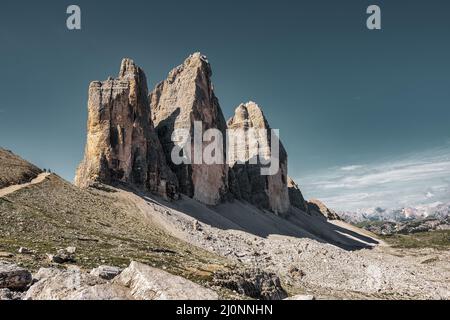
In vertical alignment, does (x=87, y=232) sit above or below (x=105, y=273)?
above

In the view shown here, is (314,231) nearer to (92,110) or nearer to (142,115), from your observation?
(142,115)

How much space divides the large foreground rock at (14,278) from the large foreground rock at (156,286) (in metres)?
5.05

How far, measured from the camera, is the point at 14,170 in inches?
2406

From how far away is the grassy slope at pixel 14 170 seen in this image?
56.9m

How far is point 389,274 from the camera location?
54375 mm

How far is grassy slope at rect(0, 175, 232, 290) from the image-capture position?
28.0 metres

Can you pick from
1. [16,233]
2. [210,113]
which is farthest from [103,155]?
[210,113]

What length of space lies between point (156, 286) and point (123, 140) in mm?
74329

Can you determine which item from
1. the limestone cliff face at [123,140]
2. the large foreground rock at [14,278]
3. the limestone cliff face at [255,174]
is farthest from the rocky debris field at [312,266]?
the limestone cliff face at [255,174]

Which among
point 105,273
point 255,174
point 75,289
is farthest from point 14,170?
point 255,174

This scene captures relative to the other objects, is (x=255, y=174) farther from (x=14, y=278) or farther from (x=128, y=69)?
(x=14, y=278)

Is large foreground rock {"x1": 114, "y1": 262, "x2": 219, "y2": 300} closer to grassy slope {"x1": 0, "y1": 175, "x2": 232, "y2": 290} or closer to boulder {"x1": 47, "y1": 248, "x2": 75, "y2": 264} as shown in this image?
grassy slope {"x1": 0, "y1": 175, "x2": 232, "y2": 290}
